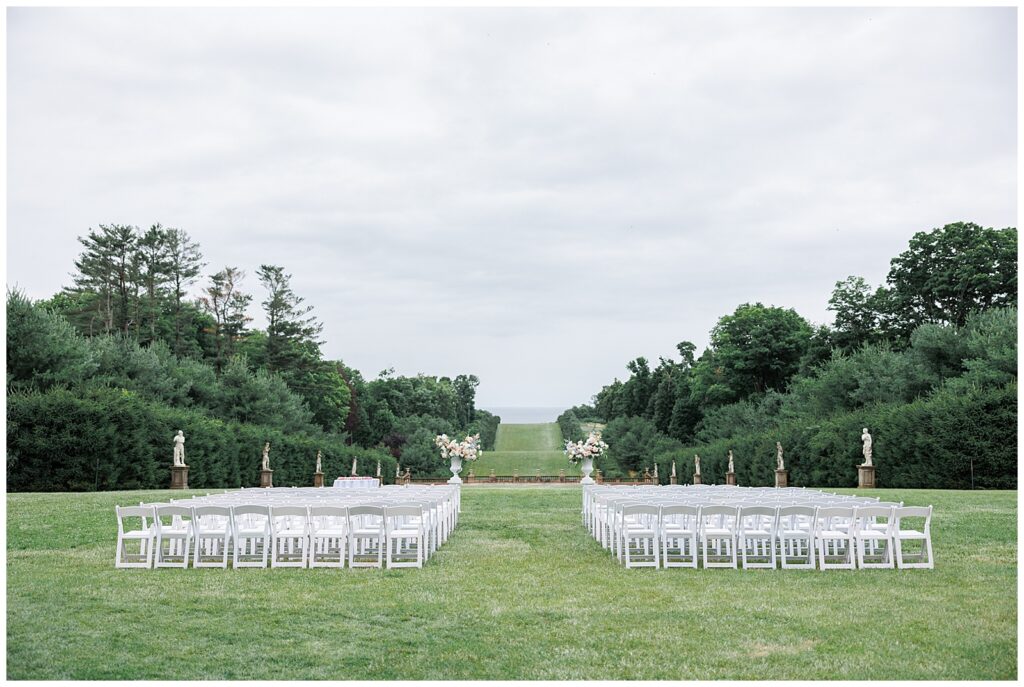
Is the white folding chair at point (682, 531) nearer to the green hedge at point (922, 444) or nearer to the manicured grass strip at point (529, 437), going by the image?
the green hedge at point (922, 444)

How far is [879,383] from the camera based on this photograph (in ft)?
148

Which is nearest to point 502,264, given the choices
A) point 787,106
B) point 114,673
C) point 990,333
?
point 990,333

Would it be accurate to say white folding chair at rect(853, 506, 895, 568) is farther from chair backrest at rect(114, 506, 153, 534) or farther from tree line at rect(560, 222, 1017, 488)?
tree line at rect(560, 222, 1017, 488)

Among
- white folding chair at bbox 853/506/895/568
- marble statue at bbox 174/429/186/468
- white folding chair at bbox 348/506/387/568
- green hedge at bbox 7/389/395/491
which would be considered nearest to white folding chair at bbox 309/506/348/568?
white folding chair at bbox 348/506/387/568

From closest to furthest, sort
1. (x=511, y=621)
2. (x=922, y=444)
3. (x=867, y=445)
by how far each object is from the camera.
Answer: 1. (x=511, y=621)
2. (x=922, y=444)
3. (x=867, y=445)

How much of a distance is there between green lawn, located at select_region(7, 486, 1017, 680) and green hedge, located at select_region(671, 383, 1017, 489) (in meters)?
17.0

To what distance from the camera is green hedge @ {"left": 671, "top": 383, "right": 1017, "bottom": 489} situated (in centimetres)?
2752

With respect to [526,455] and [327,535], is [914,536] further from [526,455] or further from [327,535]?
[526,455]

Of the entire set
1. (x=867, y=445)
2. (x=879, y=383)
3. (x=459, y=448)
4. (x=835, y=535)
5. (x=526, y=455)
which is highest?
(x=879, y=383)

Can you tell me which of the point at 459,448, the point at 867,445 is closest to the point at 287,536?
the point at 459,448

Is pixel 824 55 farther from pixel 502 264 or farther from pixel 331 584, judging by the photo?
pixel 502 264

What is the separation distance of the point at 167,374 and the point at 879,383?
34.9 metres

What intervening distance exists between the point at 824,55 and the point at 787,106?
39.3ft

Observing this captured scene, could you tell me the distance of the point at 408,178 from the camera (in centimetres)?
3844
